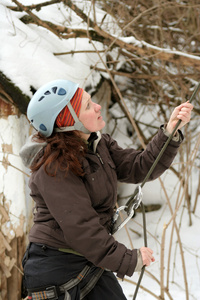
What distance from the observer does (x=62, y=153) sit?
5.09 feet

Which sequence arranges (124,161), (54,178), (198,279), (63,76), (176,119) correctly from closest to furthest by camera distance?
(54,178) < (176,119) < (124,161) < (63,76) < (198,279)

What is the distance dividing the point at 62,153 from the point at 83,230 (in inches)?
13.2

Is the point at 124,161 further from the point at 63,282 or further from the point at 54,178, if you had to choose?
the point at 63,282

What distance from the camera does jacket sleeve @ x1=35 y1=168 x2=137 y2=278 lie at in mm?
1419

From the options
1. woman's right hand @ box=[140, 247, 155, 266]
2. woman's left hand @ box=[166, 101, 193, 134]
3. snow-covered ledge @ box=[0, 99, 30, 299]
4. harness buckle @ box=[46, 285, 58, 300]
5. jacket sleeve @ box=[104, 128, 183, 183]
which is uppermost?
woman's left hand @ box=[166, 101, 193, 134]

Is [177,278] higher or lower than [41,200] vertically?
lower

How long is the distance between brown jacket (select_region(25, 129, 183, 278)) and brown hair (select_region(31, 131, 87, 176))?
0.10 feet

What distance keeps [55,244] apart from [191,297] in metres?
1.94

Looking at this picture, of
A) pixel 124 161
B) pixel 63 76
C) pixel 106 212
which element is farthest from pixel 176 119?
pixel 63 76

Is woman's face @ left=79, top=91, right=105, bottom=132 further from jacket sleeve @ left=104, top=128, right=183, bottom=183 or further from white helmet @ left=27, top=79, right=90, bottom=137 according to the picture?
jacket sleeve @ left=104, top=128, right=183, bottom=183

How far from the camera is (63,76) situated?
3012 millimetres

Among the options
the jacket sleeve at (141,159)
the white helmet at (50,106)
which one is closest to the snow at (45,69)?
the jacket sleeve at (141,159)

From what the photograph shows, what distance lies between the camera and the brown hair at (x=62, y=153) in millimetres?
1506

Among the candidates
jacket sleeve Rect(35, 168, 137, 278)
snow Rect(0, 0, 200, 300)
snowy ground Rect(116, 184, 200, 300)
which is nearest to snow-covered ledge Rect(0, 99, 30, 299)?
snow Rect(0, 0, 200, 300)
